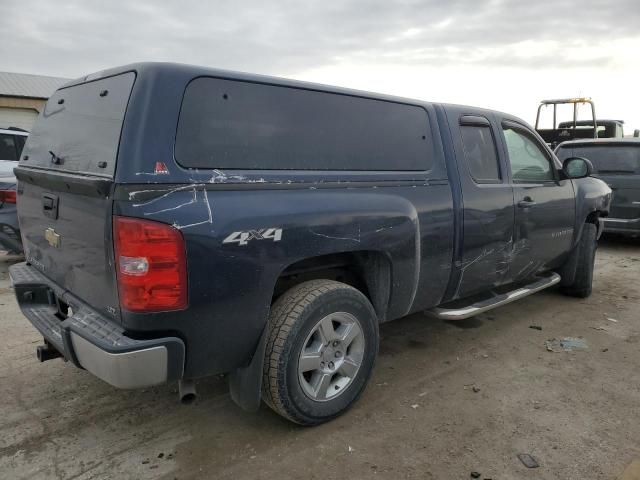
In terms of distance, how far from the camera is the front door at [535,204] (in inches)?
165

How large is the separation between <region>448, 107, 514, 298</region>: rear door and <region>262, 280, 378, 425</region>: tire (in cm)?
110

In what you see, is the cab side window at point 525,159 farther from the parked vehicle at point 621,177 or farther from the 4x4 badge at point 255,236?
the parked vehicle at point 621,177

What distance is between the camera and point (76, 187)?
2.44 meters

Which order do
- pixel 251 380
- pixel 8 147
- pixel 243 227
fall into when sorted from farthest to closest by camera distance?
pixel 8 147 < pixel 251 380 < pixel 243 227

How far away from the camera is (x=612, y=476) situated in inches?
100

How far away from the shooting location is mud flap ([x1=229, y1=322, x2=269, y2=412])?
8.55 feet

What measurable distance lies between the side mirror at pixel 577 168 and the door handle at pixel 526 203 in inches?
27.1

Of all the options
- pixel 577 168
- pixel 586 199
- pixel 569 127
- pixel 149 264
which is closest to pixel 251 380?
pixel 149 264

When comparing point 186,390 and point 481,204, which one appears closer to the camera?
point 186,390

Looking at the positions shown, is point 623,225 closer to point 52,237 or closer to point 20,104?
point 52,237

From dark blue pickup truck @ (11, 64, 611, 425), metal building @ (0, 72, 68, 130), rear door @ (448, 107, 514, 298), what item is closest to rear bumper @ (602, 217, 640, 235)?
rear door @ (448, 107, 514, 298)

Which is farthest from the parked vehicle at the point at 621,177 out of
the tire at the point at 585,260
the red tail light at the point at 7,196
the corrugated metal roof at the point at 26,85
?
the corrugated metal roof at the point at 26,85

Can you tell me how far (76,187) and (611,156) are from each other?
325 inches

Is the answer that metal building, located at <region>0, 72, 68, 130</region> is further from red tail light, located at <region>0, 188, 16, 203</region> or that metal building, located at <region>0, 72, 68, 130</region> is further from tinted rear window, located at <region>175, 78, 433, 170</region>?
tinted rear window, located at <region>175, 78, 433, 170</region>
